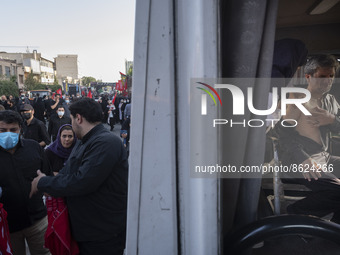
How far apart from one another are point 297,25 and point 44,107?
1346 cm

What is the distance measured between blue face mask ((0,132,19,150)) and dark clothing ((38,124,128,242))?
0.81 m

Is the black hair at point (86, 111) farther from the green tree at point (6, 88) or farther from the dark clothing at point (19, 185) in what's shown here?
the green tree at point (6, 88)

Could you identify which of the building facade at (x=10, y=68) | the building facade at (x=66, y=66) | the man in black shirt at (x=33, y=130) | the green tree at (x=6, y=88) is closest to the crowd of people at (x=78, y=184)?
the man in black shirt at (x=33, y=130)

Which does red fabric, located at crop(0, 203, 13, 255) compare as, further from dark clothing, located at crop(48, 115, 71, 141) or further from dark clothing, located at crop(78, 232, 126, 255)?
dark clothing, located at crop(48, 115, 71, 141)

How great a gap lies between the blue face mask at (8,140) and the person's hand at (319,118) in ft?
8.44

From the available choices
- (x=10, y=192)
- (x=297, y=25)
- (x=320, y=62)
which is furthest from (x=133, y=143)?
(x=297, y=25)

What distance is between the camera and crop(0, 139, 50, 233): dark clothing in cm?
277

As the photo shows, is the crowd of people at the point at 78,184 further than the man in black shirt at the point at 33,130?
No

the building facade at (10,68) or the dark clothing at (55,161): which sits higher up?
the building facade at (10,68)

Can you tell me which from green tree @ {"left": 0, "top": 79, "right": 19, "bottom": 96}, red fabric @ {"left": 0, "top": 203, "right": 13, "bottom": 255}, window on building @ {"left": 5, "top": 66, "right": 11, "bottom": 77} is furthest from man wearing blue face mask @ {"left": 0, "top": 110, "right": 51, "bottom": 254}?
window on building @ {"left": 5, "top": 66, "right": 11, "bottom": 77}

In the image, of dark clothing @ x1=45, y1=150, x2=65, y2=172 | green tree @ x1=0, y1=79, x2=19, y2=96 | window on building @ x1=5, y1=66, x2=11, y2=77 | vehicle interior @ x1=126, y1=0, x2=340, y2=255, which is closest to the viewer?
vehicle interior @ x1=126, y1=0, x2=340, y2=255

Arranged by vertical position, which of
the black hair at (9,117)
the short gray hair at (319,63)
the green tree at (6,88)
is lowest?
the black hair at (9,117)

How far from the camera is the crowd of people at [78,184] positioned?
219 centimetres

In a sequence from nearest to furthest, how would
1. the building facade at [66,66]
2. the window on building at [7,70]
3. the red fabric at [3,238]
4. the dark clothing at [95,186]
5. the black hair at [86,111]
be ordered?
the dark clothing at [95,186] → the red fabric at [3,238] → the black hair at [86,111] → the window on building at [7,70] → the building facade at [66,66]
